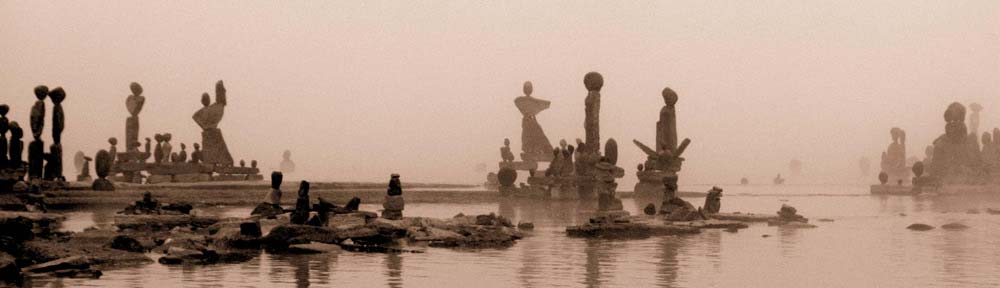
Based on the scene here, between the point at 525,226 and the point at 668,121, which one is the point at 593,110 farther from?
the point at 525,226

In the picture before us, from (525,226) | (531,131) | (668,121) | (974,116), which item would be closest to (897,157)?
(974,116)

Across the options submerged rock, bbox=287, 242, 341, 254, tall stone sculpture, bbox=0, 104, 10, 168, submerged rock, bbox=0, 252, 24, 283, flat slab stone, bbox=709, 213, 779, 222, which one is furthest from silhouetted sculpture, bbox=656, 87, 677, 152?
submerged rock, bbox=0, 252, 24, 283

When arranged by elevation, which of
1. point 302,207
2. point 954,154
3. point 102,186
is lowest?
point 302,207

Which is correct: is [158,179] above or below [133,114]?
below

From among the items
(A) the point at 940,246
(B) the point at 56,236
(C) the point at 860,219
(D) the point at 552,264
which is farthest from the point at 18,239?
(C) the point at 860,219

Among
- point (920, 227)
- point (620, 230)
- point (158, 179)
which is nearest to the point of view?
point (620, 230)

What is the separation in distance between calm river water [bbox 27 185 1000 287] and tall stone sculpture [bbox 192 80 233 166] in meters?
16.6

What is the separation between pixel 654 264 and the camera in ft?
51.4

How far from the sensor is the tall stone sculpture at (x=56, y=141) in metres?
30.1

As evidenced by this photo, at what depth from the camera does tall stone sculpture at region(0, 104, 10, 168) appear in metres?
25.3

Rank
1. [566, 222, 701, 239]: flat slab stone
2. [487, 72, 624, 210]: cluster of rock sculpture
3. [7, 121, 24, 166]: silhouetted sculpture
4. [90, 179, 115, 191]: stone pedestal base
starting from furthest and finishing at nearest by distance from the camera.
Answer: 1. [487, 72, 624, 210]: cluster of rock sculpture
2. [90, 179, 115, 191]: stone pedestal base
3. [7, 121, 24, 166]: silhouetted sculpture
4. [566, 222, 701, 239]: flat slab stone

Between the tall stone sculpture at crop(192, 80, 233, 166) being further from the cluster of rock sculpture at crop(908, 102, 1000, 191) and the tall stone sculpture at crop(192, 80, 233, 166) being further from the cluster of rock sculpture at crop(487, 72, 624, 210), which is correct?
the cluster of rock sculpture at crop(908, 102, 1000, 191)

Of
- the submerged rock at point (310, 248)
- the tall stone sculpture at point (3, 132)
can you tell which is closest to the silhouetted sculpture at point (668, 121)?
Answer: the tall stone sculpture at point (3, 132)

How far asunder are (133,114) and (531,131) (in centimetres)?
1666
